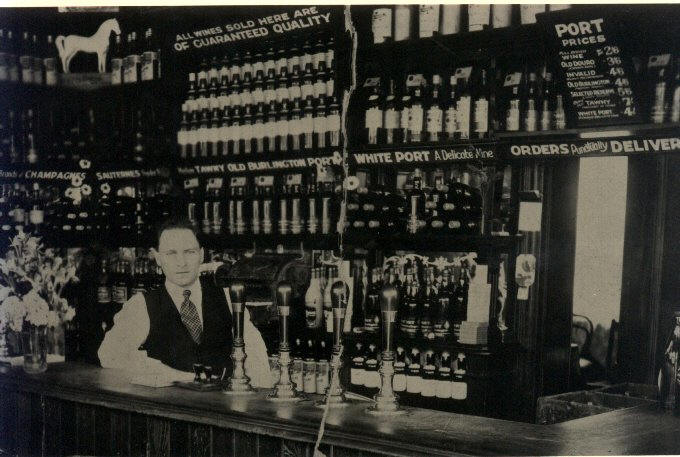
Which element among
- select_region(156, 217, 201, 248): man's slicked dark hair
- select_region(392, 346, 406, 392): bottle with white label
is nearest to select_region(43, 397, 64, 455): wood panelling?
select_region(156, 217, 201, 248): man's slicked dark hair

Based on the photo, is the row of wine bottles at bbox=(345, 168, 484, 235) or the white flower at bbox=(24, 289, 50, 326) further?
the row of wine bottles at bbox=(345, 168, 484, 235)

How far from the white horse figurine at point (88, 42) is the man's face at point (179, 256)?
1275 millimetres

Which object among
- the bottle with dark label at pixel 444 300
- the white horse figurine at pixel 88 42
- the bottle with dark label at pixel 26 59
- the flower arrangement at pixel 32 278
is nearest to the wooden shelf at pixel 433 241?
the bottle with dark label at pixel 444 300

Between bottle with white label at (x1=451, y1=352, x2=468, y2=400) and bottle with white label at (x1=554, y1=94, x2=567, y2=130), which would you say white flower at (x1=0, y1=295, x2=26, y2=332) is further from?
bottle with white label at (x1=554, y1=94, x2=567, y2=130)

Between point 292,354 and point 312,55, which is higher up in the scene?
point 312,55

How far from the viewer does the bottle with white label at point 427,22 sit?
2.93m

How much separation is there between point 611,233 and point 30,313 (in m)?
2.41

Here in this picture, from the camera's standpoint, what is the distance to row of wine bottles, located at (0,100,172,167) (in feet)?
12.3

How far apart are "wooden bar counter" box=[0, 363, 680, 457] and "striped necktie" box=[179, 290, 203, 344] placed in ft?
1.19

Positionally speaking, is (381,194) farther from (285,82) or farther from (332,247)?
(285,82)

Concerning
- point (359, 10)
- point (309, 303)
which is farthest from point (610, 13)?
point (309, 303)

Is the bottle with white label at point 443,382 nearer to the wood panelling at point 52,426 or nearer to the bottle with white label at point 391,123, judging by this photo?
the bottle with white label at point 391,123

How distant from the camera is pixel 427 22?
9.69 feet

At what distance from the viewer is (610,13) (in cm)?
234
